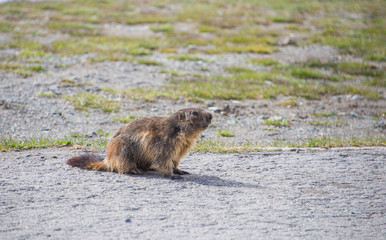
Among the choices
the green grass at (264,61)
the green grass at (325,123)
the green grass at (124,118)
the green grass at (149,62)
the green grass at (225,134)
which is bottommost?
the green grass at (325,123)

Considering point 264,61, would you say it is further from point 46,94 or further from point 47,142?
point 47,142

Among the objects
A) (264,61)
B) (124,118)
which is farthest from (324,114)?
(264,61)

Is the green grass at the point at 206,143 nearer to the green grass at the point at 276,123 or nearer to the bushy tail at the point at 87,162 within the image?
the bushy tail at the point at 87,162

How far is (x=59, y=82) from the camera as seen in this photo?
14.1 metres

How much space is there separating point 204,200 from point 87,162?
2.21 meters

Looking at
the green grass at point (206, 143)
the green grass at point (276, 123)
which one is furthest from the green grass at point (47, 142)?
the green grass at point (276, 123)

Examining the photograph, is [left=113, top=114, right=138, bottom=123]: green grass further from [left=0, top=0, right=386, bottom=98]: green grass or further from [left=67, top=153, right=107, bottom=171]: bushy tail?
[left=67, top=153, right=107, bottom=171]: bushy tail

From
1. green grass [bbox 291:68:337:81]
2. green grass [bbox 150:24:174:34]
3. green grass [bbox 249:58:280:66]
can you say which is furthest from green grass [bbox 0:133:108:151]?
green grass [bbox 150:24:174:34]

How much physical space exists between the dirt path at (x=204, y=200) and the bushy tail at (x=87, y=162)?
137mm

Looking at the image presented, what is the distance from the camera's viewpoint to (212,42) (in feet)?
67.6

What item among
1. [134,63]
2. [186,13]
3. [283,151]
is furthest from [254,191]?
[186,13]

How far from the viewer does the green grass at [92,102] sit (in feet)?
39.2

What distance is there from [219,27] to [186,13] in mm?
3559

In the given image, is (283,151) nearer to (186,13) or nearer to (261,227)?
(261,227)
